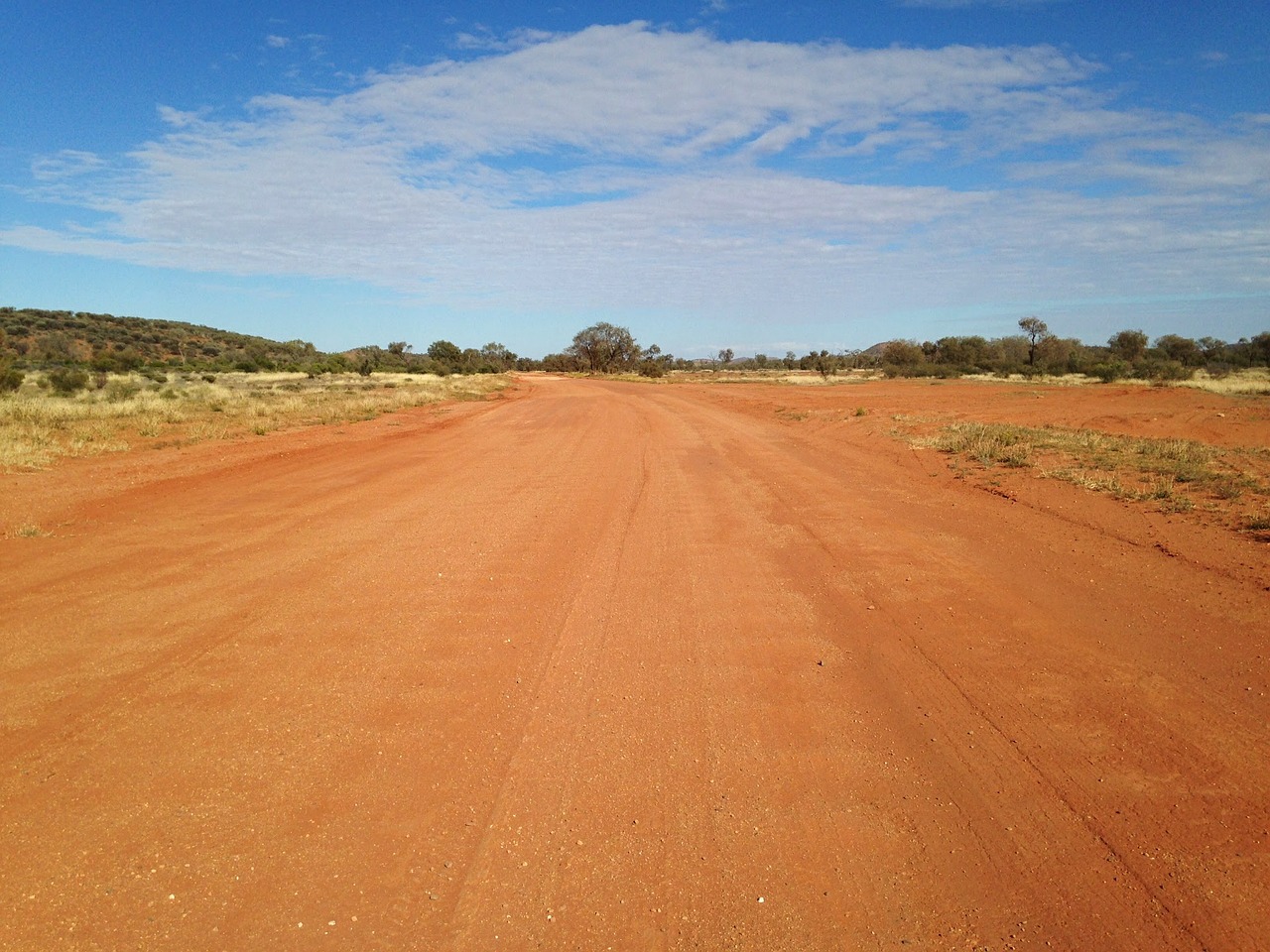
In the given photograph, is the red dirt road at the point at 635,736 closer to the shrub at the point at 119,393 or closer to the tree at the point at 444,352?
the shrub at the point at 119,393

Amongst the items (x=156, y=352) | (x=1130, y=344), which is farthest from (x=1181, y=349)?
(x=156, y=352)

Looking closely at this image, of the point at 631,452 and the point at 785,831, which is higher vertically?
the point at 631,452

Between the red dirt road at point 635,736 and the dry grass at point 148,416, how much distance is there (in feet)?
23.3

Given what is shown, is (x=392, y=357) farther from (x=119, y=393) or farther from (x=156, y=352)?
(x=119, y=393)

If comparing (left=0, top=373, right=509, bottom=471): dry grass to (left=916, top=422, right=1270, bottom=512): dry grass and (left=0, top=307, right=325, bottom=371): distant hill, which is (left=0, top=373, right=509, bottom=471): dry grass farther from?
(left=0, top=307, right=325, bottom=371): distant hill

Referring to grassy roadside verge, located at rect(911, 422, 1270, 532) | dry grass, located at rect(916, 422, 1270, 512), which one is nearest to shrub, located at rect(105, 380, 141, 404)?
grassy roadside verge, located at rect(911, 422, 1270, 532)

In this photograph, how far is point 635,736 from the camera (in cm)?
398

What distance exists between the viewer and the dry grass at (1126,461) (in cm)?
938

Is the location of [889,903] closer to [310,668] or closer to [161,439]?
[310,668]

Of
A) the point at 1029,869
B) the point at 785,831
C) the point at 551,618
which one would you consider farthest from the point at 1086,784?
the point at 551,618

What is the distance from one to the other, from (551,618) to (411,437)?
13.3m

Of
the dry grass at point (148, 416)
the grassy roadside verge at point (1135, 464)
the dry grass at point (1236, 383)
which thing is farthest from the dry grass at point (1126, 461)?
the dry grass at point (1236, 383)

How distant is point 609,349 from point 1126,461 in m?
87.7

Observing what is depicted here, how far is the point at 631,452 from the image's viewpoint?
46.9 ft
